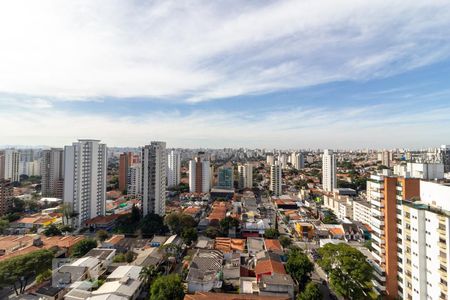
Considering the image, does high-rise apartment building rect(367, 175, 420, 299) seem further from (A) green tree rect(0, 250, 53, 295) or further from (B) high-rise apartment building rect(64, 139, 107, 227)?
(B) high-rise apartment building rect(64, 139, 107, 227)

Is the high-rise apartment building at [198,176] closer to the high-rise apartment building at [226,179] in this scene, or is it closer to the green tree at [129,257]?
the high-rise apartment building at [226,179]

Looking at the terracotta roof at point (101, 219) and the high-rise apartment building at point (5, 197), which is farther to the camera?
the high-rise apartment building at point (5, 197)

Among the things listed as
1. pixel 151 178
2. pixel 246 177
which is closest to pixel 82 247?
pixel 151 178

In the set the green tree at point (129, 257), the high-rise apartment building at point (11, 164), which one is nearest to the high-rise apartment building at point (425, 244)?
the green tree at point (129, 257)

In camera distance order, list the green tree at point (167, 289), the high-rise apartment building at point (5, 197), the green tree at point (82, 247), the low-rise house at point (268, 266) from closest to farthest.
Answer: the green tree at point (167, 289), the low-rise house at point (268, 266), the green tree at point (82, 247), the high-rise apartment building at point (5, 197)

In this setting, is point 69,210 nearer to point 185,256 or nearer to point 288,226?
point 185,256

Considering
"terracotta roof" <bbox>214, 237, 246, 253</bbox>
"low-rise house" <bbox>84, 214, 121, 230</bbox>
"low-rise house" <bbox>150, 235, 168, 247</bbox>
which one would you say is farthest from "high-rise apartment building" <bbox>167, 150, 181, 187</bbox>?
"terracotta roof" <bbox>214, 237, 246, 253</bbox>

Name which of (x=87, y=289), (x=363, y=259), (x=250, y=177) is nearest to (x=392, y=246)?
(x=363, y=259)
